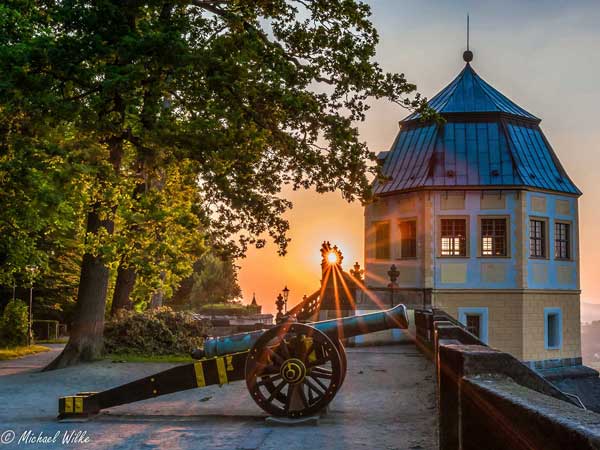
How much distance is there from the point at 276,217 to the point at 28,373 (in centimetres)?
704

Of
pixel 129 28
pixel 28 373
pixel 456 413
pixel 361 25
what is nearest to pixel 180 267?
pixel 28 373

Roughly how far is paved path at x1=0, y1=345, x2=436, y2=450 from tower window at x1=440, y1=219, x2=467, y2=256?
17966 millimetres

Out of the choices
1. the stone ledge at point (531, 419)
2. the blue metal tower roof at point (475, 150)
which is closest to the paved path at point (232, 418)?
the stone ledge at point (531, 419)

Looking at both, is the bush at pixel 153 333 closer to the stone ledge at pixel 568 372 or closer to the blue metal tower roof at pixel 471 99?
the blue metal tower roof at pixel 471 99

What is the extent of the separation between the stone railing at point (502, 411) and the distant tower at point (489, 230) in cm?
2740

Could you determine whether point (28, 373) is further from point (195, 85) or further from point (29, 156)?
point (195, 85)

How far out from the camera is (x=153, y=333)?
858 inches

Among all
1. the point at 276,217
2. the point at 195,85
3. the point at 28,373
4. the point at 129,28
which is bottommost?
the point at 28,373

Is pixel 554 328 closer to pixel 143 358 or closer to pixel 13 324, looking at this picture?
pixel 143 358

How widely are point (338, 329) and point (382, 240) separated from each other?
26459 mm

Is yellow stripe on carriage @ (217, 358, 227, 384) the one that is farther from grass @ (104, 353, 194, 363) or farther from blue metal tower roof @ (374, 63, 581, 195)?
blue metal tower roof @ (374, 63, 581, 195)

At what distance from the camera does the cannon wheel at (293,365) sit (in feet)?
30.5

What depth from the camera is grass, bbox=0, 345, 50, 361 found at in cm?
2315

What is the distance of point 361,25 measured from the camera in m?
19.0
